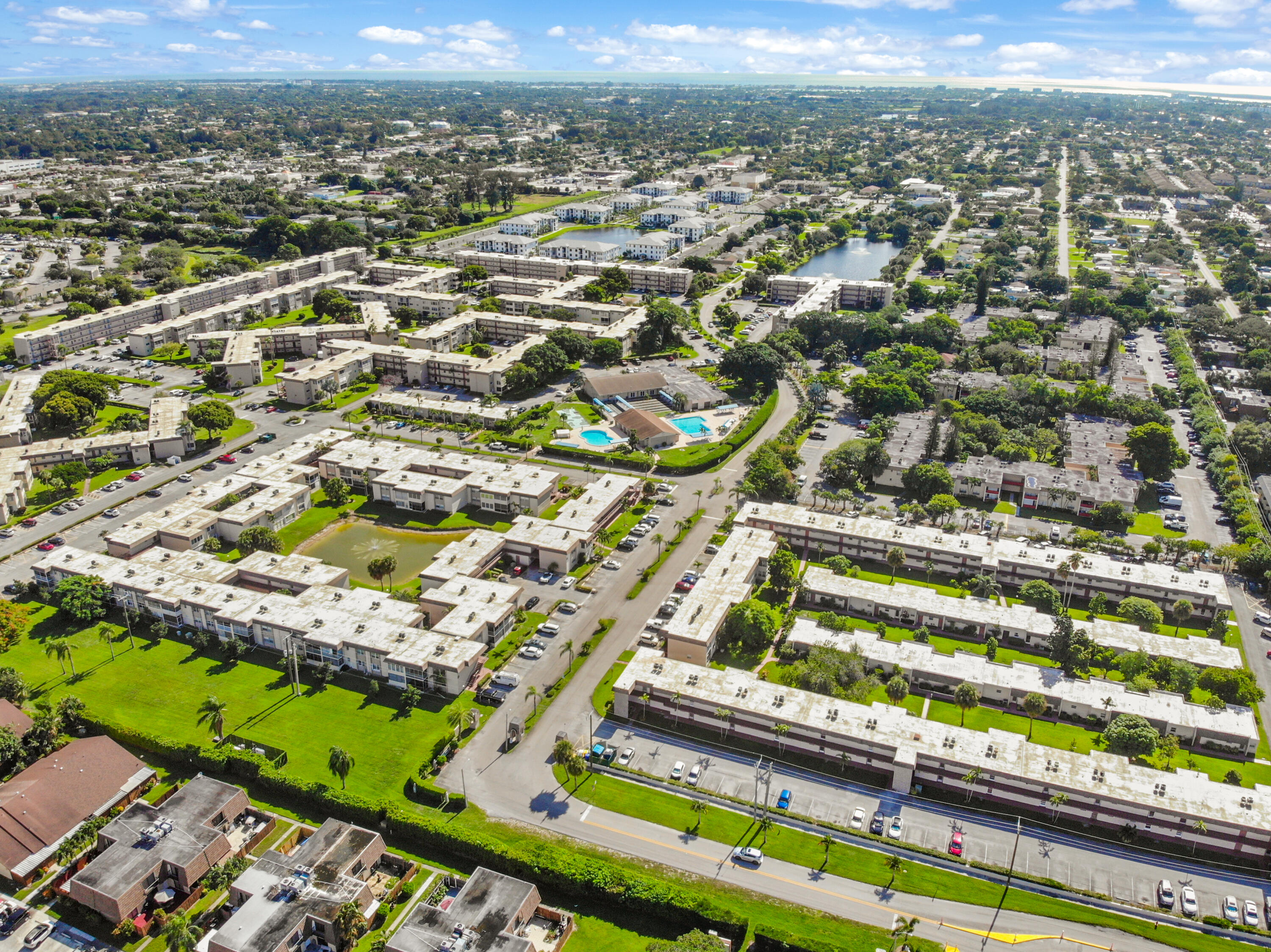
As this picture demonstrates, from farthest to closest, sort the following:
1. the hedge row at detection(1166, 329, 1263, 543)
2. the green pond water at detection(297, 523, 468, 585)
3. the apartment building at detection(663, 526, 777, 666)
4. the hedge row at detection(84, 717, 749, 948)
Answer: the hedge row at detection(1166, 329, 1263, 543) → the green pond water at detection(297, 523, 468, 585) → the apartment building at detection(663, 526, 777, 666) → the hedge row at detection(84, 717, 749, 948)

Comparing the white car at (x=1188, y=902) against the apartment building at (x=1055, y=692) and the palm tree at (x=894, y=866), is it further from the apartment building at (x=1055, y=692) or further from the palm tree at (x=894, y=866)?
the palm tree at (x=894, y=866)

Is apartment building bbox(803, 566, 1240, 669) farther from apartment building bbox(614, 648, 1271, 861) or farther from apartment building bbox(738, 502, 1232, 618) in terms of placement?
apartment building bbox(614, 648, 1271, 861)

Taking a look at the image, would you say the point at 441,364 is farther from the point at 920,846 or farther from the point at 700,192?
the point at 700,192

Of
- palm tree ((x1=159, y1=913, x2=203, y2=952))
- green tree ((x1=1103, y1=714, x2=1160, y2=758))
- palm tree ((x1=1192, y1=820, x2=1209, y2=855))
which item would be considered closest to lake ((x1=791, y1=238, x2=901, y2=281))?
green tree ((x1=1103, y1=714, x2=1160, y2=758))

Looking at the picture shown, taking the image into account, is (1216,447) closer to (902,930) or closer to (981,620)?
(981,620)

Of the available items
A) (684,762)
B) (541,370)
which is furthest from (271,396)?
(684,762)
